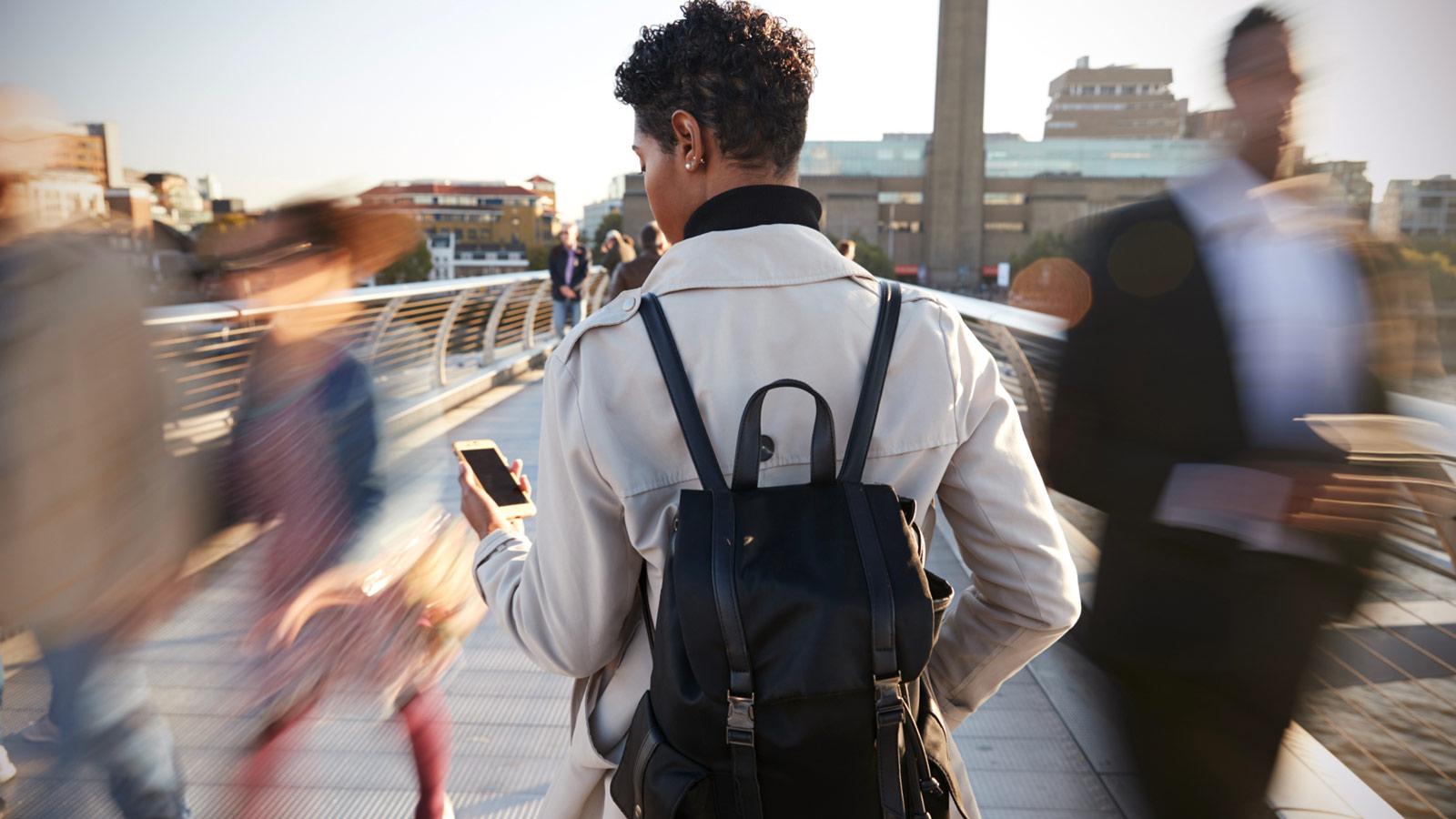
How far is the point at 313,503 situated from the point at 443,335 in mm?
6786

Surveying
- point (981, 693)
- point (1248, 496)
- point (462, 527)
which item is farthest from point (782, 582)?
point (462, 527)

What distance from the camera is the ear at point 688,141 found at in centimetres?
112

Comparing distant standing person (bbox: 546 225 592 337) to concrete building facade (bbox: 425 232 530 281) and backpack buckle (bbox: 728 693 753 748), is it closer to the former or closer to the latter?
backpack buckle (bbox: 728 693 753 748)

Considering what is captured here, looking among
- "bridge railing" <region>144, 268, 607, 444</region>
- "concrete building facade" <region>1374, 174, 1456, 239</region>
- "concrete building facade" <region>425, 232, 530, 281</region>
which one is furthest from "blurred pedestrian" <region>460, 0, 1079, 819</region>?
"concrete building facade" <region>425, 232, 530, 281</region>

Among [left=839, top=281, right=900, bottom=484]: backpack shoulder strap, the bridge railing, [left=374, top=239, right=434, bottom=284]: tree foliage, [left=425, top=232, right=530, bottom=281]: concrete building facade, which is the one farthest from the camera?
[left=425, top=232, right=530, bottom=281]: concrete building facade

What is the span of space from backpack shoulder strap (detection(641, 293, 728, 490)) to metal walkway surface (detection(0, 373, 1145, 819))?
1.27 m

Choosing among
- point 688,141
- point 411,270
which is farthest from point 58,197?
point 411,270

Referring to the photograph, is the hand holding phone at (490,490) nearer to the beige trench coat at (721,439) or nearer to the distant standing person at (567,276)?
the beige trench coat at (721,439)

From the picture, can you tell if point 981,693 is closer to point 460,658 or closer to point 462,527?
point 462,527

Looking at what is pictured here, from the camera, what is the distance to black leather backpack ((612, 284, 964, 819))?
3.00 feet

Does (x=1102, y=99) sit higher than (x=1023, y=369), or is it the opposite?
(x=1102, y=99)

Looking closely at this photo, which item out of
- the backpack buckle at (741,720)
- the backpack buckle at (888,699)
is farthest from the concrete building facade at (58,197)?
the backpack buckle at (888,699)

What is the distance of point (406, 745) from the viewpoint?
8.78ft

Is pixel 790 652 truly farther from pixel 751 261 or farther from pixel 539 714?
pixel 539 714
